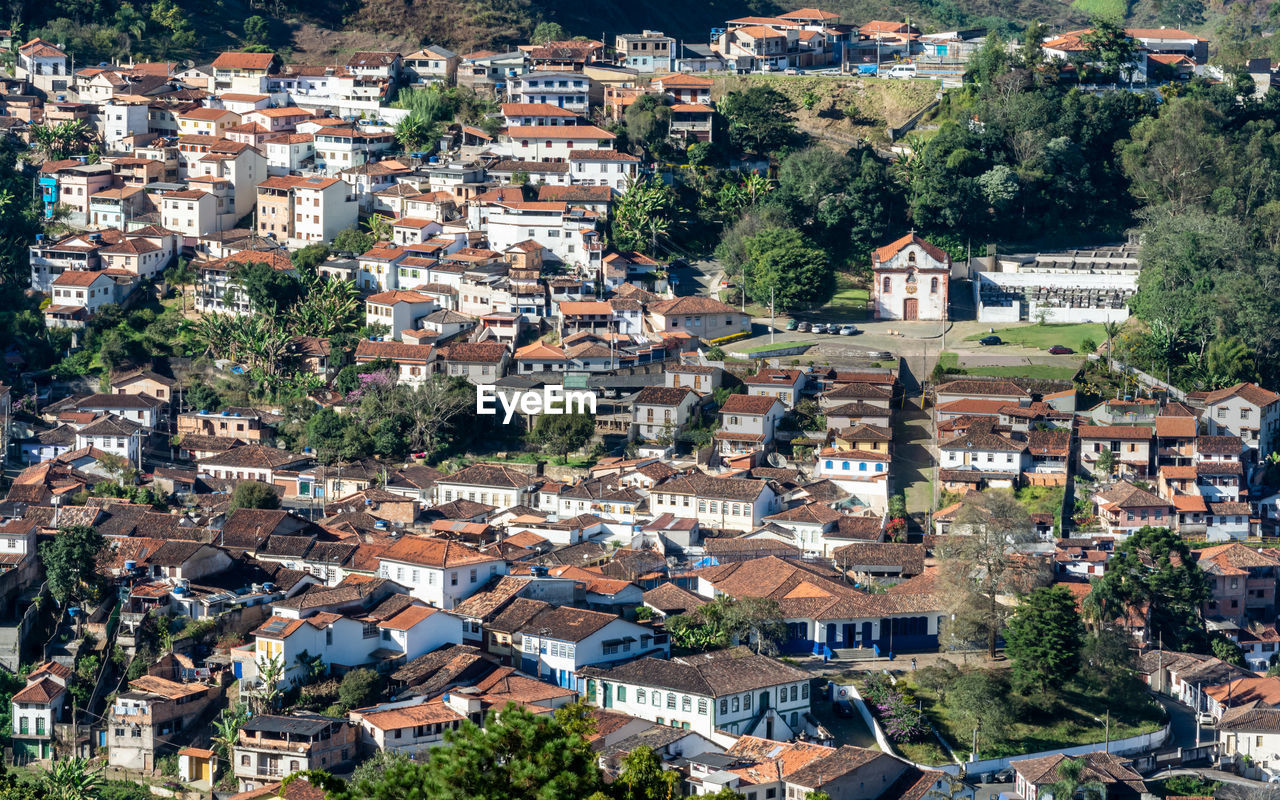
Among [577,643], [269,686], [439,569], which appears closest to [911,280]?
[439,569]

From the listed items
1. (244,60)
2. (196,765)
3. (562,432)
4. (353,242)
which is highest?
(244,60)

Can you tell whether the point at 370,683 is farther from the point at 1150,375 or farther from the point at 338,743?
the point at 1150,375

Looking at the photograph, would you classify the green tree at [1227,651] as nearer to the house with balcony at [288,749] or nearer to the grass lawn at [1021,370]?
the grass lawn at [1021,370]

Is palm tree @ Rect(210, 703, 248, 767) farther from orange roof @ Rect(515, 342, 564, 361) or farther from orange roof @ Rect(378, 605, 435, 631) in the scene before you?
orange roof @ Rect(515, 342, 564, 361)

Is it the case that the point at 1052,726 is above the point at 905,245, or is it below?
below

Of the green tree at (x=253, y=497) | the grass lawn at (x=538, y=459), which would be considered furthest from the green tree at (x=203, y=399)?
the grass lawn at (x=538, y=459)

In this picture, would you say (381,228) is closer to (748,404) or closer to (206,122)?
(206,122)

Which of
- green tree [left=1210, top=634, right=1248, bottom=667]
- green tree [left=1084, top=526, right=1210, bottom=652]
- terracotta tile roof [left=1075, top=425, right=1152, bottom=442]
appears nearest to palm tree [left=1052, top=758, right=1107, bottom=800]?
green tree [left=1084, top=526, right=1210, bottom=652]
